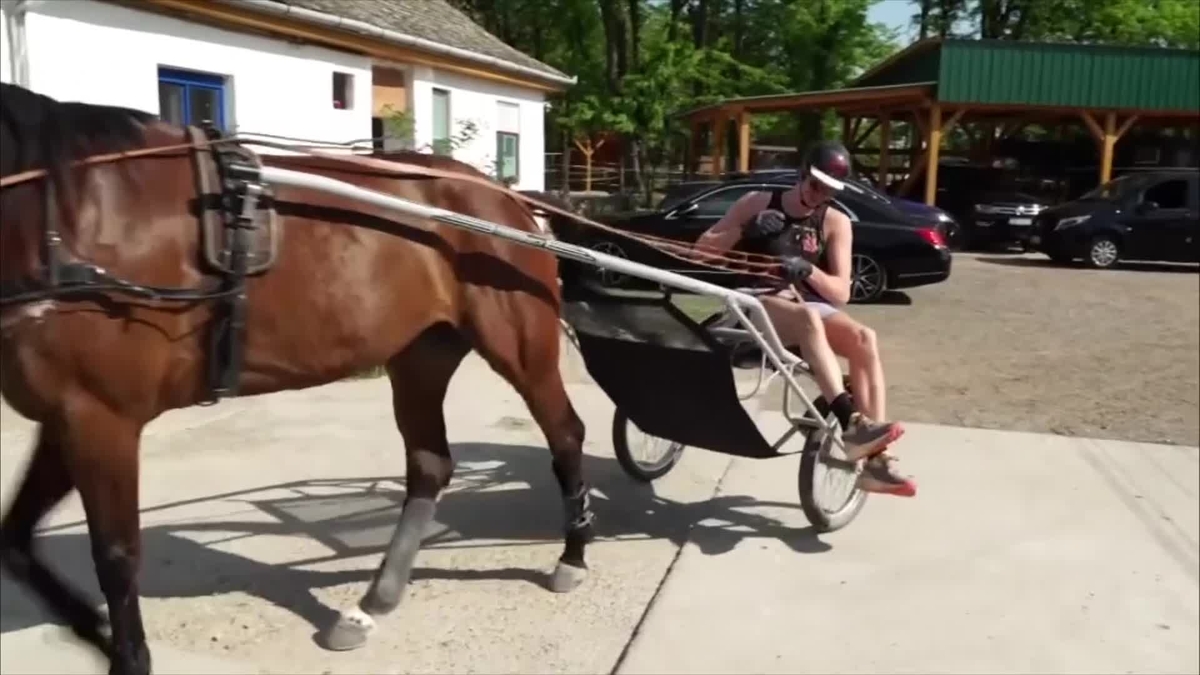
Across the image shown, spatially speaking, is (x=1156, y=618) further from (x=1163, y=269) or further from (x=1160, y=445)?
(x=1163, y=269)

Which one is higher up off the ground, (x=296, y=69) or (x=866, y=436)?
(x=296, y=69)

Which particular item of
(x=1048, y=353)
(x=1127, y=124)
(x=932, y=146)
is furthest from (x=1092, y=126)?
(x=1048, y=353)

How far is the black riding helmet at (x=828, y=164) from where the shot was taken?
4.36m

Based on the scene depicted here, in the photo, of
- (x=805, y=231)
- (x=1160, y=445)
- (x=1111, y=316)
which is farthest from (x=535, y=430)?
(x=1111, y=316)

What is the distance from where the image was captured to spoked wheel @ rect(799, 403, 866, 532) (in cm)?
459

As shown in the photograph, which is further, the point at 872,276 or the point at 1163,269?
the point at 1163,269

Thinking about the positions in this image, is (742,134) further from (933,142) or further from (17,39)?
(933,142)

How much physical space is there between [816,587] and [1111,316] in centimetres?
959

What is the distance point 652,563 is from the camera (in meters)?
4.43

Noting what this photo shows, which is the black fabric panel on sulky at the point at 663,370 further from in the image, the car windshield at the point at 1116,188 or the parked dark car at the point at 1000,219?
the parked dark car at the point at 1000,219

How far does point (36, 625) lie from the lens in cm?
369

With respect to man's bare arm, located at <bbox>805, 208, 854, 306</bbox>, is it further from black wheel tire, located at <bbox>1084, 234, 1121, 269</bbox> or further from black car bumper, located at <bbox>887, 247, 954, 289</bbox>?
black wheel tire, located at <bbox>1084, 234, 1121, 269</bbox>

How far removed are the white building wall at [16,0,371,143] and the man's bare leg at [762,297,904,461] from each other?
10.1 feet

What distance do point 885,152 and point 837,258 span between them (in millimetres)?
11443
